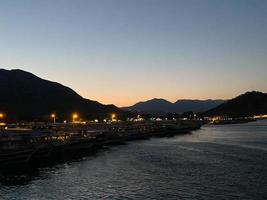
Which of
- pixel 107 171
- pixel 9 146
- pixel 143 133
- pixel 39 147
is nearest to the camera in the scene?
pixel 107 171

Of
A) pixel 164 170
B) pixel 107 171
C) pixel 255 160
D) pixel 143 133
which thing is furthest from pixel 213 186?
pixel 143 133

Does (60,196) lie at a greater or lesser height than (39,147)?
lesser

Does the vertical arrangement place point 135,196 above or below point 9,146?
below

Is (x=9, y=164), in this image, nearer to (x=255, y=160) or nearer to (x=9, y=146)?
(x=9, y=146)

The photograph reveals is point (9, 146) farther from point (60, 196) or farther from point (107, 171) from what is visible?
point (60, 196)

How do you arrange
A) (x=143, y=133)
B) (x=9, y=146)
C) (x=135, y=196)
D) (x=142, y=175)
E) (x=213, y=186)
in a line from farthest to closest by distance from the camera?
→ (x=143, y=133)
(x=9, y=146)
(x=142, y=175)
(x=213, y=186)
(x=135, y=196)

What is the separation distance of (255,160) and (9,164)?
41904 millimetres

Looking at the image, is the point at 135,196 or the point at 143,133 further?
the point at 143,133

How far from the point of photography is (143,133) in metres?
159

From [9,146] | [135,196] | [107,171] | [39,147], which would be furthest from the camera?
[39,147]

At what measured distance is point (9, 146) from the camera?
6856 centimetres

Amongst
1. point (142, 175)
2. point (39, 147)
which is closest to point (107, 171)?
point (142, 175)

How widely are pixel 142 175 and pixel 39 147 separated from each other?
80.1ft

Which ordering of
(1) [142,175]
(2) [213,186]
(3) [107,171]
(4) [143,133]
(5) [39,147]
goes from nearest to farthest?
1. (2) [213,186]
2. (1) [142,175]
3. (3) [107,171]
4. (5) [39,147]
5. (4) [143,133]
